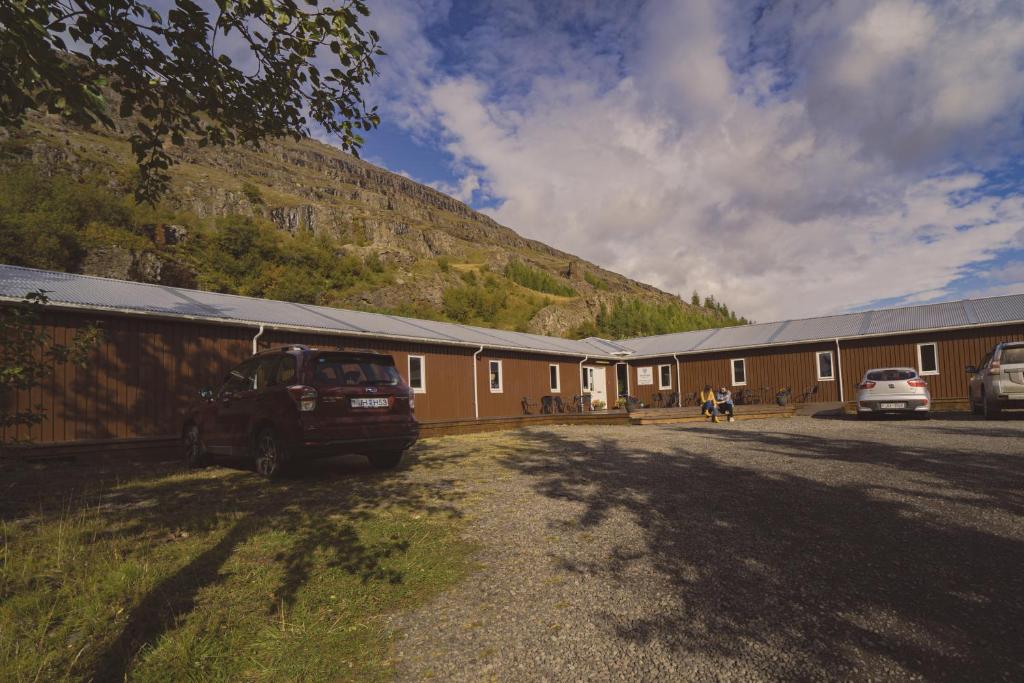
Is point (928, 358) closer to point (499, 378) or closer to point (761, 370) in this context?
point (761, 370)

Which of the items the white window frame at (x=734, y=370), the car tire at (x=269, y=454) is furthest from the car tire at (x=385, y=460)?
the white window frame at (x=734, y=370)

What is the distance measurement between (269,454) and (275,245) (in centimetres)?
7596

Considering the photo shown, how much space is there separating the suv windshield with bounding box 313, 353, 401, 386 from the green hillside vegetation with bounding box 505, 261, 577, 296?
131836 millimetres

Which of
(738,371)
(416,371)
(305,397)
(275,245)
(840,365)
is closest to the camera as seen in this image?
(305,397)

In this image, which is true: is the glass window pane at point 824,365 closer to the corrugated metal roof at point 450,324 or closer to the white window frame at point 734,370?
the corrugated metal roof at point 450,324

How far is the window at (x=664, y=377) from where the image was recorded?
27953 millimetres

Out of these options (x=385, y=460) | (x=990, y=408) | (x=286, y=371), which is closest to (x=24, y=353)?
(x=286, y=371)

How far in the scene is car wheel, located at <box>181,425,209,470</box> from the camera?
29.7 feet

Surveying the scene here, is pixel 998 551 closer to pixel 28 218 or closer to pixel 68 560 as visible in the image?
pixel 68 560

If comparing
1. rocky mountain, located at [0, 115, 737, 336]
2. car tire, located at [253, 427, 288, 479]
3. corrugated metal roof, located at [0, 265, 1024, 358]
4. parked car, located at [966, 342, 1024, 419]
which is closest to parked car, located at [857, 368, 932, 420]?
parked car, located at [966, 342, 1024, 419]

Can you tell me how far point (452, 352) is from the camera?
61.7ft

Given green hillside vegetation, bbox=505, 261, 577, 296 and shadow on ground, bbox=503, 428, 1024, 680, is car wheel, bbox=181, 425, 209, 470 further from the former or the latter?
green hillside vegetation, bbox=505, 261, 577, 296

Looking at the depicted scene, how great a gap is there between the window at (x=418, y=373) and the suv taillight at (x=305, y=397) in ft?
34.7

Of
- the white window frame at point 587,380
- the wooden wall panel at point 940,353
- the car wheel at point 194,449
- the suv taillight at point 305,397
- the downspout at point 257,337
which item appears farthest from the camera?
the white window frame at point 587,380
